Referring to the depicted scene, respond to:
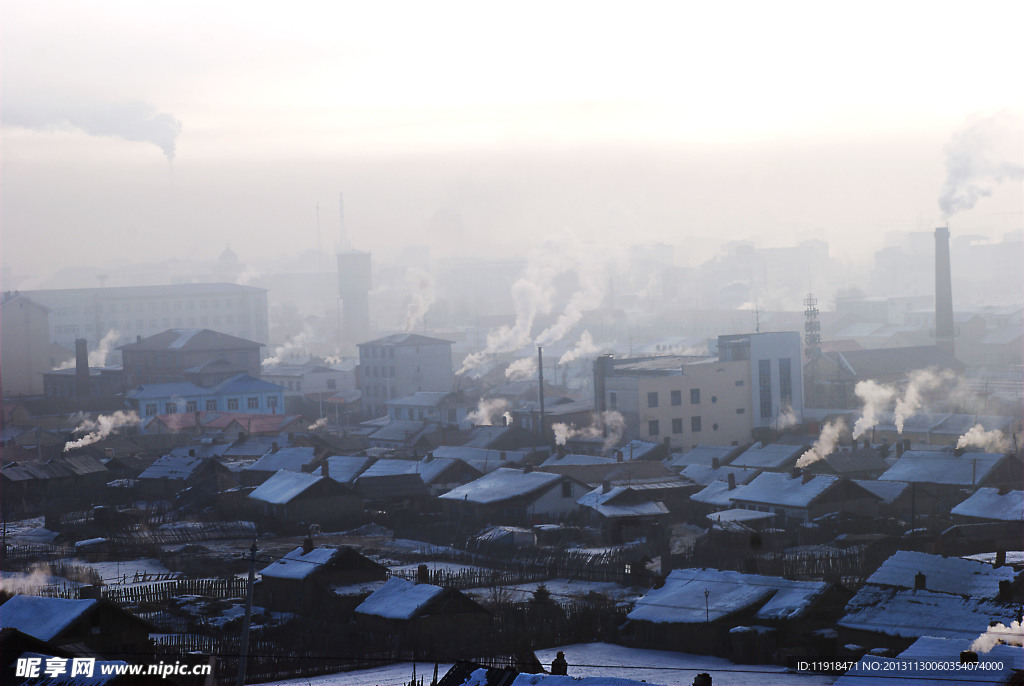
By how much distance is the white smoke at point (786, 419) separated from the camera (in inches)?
1367

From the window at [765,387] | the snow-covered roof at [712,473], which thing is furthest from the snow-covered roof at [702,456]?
the window at [765,387]

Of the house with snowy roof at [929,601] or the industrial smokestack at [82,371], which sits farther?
the industrial smokestack at [82,371]

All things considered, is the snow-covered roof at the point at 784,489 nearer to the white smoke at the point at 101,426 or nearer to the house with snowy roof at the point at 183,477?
the house with snowy roof at the point at 183,477

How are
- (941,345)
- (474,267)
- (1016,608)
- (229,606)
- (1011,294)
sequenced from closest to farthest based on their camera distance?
1. (1016,608)
2. (229,606)
3. (941,345)
4. (1011,294)
5. (474,267)

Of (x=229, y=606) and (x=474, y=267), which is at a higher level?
(x=474, y=267)

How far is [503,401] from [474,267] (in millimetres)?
90757

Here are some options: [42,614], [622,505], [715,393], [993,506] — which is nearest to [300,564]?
[42,614]

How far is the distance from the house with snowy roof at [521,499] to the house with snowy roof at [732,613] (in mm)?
8870

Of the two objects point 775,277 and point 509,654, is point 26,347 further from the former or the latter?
point 775,277

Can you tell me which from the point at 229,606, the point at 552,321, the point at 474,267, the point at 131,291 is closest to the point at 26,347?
the point at 131,291

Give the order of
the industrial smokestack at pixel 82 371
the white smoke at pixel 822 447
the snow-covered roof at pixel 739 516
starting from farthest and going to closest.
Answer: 1. the industrial smokestack at pixel 82 371
2. the white smoke at pixel 822 447
3. the snow-covered roof at pixel 739 516

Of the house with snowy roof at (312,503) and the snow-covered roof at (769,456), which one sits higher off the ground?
the snow-covered roof at (769,456)

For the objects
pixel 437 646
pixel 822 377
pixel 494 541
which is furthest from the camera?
pixel 822 377

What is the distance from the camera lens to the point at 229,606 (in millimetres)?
17500
